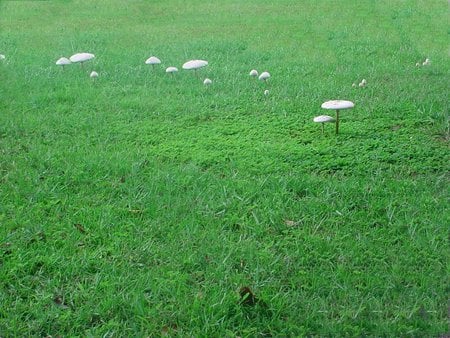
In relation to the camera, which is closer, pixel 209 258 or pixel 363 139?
pixel 209 258

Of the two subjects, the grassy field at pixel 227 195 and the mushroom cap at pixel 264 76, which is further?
the mushroom cap at pixel 264 76

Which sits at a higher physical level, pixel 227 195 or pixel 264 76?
pixel 264 76

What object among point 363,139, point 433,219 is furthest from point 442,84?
point 433,219

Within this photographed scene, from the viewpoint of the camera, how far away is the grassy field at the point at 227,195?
2803mm

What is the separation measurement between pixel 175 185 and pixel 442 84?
3282 millimetres

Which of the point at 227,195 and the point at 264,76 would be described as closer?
the point at 227,195

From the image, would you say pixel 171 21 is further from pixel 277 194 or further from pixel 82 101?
pixel 277 194

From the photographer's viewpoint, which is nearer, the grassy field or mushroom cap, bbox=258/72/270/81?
the grassy field

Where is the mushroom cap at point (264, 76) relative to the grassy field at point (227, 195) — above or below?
above

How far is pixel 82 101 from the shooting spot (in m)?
5.87

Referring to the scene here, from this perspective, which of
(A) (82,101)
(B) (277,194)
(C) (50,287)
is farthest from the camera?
(A) (82,101)

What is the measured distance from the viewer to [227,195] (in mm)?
3873

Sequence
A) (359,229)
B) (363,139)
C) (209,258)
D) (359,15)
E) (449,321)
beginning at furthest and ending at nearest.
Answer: (359,15) < (363,139) < (359,229) < (209,258) < (449,321)

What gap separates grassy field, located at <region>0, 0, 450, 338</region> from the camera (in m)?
2.80
